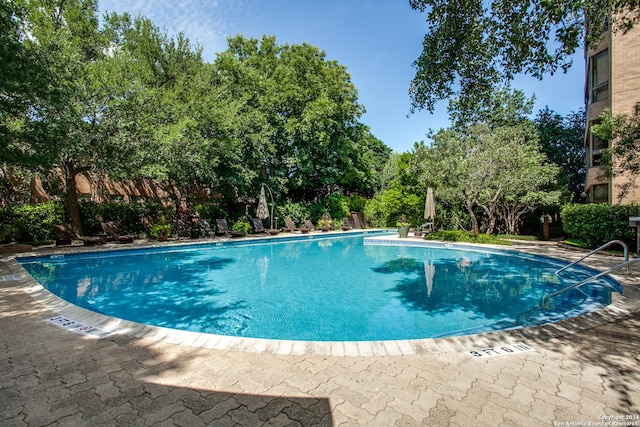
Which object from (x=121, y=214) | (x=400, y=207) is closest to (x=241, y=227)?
(x=121, y=214)

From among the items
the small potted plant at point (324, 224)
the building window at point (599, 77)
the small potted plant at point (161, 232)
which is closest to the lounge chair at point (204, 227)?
the small potted plant at point (161, 232)

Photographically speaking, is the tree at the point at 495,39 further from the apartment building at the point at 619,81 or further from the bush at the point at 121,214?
the bush at the point at 121,214

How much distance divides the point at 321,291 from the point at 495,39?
21.3 feet

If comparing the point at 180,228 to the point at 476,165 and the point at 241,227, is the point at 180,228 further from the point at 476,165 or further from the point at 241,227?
the point at 476,165

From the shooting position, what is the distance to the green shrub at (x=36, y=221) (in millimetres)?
13344

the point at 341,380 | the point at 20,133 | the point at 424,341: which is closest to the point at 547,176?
the point at 424,341

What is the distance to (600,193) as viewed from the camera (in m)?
16.4

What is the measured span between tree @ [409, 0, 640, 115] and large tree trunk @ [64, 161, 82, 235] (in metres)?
Answer: 15.8

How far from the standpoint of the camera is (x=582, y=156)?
26844 millimetres

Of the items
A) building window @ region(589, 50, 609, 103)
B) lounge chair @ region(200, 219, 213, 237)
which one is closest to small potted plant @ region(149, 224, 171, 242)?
lounge chair @ region(200, 219, 213, 237)

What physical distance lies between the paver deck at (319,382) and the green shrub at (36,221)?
42.5 ft

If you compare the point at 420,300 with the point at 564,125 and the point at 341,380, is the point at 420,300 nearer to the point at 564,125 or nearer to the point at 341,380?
the point at 341,380

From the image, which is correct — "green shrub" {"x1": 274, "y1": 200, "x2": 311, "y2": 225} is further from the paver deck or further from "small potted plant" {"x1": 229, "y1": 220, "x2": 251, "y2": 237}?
the paver deck

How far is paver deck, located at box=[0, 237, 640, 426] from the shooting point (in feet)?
7.76
